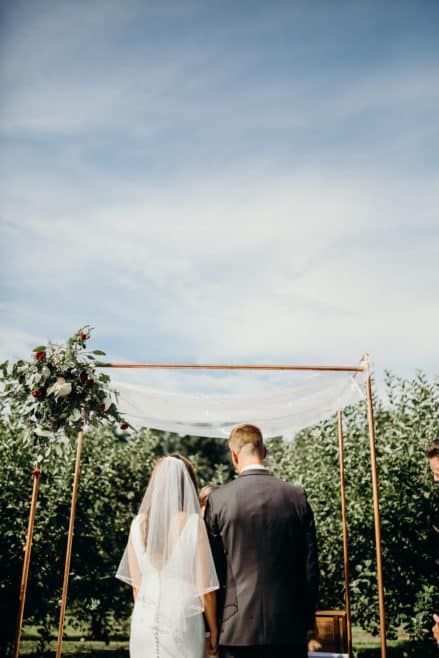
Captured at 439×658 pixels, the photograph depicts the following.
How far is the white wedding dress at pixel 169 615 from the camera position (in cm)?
309

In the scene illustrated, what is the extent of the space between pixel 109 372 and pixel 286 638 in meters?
2.99

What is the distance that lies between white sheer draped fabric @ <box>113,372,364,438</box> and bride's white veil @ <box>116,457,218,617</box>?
72.8 inches

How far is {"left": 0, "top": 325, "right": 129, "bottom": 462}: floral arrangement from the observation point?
471 cm

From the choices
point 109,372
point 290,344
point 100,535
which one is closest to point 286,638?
point 109,372

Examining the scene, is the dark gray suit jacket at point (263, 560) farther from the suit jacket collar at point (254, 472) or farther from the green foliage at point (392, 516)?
the green foliage at point (392, 516)

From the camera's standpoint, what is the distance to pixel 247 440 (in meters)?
3.24

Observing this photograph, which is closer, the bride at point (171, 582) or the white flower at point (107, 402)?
the bride at point (171, 582)

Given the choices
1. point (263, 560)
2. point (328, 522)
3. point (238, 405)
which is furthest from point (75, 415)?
point (328, 522)

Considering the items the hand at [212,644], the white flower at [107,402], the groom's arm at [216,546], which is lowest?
the hand at [212,644]

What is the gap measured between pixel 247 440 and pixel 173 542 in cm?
74

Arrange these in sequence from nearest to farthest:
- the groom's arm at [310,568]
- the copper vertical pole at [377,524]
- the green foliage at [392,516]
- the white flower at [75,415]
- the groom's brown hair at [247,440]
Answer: the groom's arm at [310,568], the groom's brown hair at [247,440], the copper vertical pole at [377,524], the white flower at [75,415], the green foliage at [392,516]

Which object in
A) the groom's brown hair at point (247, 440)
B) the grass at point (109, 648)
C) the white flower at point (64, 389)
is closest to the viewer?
the groom's brown hair at point (247, 440)

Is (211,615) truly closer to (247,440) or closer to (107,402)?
(247,440)

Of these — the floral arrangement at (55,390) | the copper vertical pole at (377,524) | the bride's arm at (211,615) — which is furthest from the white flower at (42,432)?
the copper vertical pole at (377,524)
